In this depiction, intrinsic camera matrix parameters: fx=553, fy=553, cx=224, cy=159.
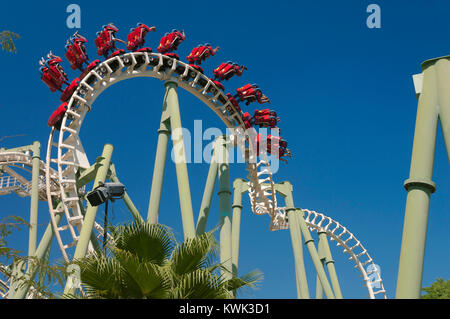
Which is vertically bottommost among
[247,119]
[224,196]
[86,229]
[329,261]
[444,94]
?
[444,94]

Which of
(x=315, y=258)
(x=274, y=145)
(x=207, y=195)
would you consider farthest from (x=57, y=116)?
(x=315, y=258)

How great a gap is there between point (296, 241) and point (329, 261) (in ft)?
21.2

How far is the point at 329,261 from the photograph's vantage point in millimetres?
25328

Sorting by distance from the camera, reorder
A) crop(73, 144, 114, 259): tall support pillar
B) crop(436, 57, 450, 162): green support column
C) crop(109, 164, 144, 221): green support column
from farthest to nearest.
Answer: crop(109, 164, 144, 221): green support column, crop(73, 144, 114, 259): tall support pillar, crop(436, 57, 450, 162): green support column

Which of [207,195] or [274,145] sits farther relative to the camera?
[274,145]

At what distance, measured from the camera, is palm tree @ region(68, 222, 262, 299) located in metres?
4.96

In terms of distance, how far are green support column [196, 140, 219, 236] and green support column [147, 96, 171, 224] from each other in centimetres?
174

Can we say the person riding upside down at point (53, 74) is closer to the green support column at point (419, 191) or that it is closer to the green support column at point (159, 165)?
the green support column at point (159, 165)

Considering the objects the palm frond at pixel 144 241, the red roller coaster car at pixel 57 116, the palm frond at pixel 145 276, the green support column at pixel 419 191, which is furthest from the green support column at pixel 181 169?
the green support column at pixel 419 191

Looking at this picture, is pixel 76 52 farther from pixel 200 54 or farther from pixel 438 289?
pixel 438 289

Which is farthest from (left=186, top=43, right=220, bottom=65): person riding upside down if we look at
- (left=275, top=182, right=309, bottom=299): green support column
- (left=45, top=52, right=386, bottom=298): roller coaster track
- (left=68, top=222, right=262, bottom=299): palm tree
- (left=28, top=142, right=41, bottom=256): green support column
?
(left=68, top=222, right=262, bottom=299): palm tree

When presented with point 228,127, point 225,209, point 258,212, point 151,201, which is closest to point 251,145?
point 228,127

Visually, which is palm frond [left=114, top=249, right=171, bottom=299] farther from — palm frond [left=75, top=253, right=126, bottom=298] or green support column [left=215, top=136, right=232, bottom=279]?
green support column [left=215, top=136, right=232, bottom=279]
